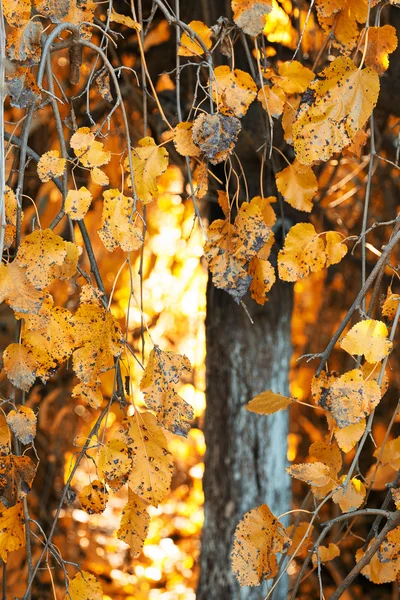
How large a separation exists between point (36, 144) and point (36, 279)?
5.29 ft

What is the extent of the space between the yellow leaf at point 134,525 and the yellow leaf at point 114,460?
0.20 feet

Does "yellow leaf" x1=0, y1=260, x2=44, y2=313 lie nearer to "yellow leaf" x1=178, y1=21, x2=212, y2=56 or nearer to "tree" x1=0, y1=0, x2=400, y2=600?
"tree" x1=0, y1=0, x2=400, y2=600

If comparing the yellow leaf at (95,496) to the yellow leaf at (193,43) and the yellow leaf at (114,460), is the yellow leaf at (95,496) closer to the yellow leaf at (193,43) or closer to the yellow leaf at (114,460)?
the yellow leaf at (114,460)

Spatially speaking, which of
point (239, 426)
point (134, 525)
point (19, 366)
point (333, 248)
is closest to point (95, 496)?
point (134, 525)

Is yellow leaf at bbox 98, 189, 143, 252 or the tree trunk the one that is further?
the tree trunk

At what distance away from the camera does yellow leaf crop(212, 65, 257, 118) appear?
2.54ft

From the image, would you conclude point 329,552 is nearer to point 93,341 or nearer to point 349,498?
point 349,498

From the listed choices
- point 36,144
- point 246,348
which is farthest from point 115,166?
point 246,348

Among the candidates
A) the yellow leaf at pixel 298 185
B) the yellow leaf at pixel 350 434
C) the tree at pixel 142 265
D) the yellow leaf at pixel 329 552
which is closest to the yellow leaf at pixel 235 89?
the tree at pixel 142 265

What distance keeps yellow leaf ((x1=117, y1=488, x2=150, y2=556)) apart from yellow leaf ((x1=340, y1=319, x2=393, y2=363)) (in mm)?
273

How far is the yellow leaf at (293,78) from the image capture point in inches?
32.6

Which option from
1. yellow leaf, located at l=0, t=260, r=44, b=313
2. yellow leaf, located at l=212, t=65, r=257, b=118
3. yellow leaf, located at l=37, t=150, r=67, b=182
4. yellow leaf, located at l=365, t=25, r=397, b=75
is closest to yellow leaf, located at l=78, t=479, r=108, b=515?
yellow leaf, located at l=0, t=260, r=44, b=313

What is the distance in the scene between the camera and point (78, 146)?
0.72 meters

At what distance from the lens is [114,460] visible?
715mm
